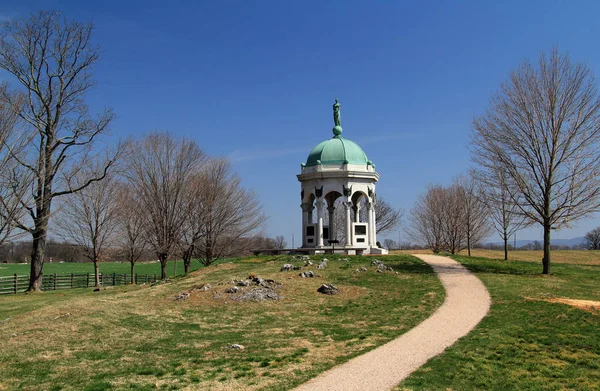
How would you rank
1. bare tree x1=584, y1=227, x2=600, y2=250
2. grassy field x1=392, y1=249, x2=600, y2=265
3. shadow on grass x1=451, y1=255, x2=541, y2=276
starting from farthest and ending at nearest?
bare tree x1=584, y1=227, x2=600, y2=250 < grassy field x1=392, y1=249, x2=600, y2=265 < shadow on grass x1=451, y1=255, x2=541, y2=276

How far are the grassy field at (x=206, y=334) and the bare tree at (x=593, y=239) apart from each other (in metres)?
83.2

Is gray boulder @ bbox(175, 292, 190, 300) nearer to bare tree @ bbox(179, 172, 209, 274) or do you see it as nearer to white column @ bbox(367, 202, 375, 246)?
bare tree @ bbox(179, 172, 209, 274)

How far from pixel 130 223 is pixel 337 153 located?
16.4 meters

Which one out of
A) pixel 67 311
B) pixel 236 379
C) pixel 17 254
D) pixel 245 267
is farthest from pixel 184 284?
pixel 17 254

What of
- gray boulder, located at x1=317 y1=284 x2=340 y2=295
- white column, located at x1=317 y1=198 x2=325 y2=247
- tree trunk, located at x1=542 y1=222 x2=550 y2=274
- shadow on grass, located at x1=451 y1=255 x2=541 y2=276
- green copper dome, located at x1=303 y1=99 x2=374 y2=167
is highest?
green copper dome, located at x1=303 y1=99 x2=374 y2=167

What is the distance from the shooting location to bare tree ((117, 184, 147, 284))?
121 feet

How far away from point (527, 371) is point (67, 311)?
13.7 metres

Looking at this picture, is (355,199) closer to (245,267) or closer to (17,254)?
(245,267)

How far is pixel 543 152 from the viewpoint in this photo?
1056 inches

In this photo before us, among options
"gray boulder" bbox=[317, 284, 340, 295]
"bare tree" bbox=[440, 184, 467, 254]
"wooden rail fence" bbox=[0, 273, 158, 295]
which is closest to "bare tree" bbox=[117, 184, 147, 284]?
"wooden rail fence" bbox=[0, 273, 158, 295]

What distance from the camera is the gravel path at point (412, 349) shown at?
984 centimetres

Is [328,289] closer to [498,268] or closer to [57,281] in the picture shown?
[498,268]

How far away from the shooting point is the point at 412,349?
12445mm

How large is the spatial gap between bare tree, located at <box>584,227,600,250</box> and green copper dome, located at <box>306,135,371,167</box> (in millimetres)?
74444
